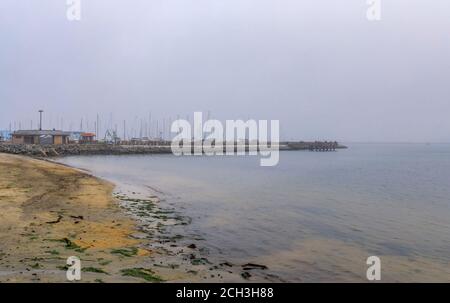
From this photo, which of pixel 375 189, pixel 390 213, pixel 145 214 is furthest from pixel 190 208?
pixel 375 189

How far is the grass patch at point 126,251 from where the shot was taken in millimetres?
12344

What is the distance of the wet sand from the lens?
32.4 feet

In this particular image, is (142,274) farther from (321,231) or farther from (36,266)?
(321,231)

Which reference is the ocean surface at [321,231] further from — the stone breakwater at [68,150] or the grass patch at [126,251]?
the stone breakwater at [68,150]

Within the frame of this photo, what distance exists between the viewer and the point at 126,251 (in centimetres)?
1277

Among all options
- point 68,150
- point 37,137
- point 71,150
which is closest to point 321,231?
point 68,150

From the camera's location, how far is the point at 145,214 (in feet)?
69.6

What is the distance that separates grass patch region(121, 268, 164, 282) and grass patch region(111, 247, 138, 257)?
1.76 metres

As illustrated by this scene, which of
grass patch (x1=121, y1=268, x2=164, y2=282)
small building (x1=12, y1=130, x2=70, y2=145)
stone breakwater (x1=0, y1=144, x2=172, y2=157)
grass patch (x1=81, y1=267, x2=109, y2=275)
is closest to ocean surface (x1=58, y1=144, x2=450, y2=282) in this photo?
grass patch (x1=121, y1=268, x2=164, y2=282)

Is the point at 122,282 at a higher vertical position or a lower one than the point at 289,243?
higher

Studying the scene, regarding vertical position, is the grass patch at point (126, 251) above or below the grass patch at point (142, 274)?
below

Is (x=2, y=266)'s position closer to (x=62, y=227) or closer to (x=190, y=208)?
(x=62, y=227)

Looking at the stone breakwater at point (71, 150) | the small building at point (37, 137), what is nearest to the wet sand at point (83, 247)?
the stone breakwater at point (71, 150)

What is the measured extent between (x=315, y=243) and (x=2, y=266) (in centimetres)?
1192
